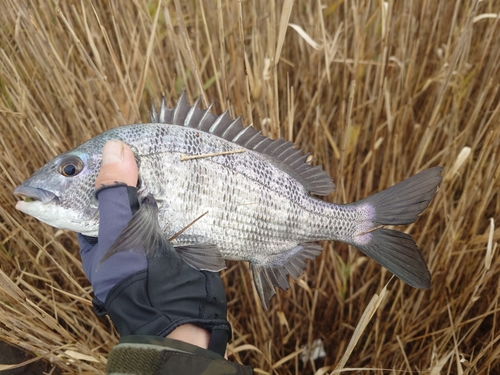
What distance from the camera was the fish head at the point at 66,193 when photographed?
115 cm

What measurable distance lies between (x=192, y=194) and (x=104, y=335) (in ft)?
2.80

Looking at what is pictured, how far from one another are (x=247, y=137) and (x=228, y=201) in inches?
9.1

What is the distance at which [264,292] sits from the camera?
4.46 ft

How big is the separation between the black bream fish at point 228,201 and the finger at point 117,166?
0.05 m

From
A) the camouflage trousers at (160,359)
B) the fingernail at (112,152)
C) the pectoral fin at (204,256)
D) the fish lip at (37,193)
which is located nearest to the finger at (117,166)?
the fingernail at (112,152)

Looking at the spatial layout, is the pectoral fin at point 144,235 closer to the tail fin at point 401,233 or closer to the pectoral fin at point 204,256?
the pectoral fin at point 204,256

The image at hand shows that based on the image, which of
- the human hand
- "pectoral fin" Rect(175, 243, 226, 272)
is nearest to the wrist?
the human hand

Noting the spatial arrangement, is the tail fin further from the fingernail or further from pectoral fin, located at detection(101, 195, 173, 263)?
the fingernail

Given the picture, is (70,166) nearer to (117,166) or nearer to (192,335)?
(117,166)

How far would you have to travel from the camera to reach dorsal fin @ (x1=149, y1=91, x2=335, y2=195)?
1.28 meters

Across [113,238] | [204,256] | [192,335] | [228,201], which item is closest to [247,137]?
[228,201]

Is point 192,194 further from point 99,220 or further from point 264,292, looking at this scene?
point 264,292

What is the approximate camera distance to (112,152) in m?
1.12

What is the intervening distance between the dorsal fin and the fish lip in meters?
0.37
